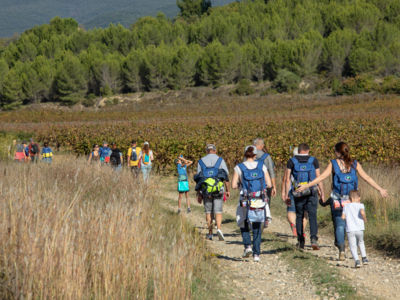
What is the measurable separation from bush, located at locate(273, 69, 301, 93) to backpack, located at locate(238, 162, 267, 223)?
75293 mm

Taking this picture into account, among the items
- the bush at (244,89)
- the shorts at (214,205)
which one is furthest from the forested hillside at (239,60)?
the shorts at (214,205)

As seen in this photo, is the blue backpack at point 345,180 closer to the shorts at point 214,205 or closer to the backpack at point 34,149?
the shorts at point 214,205

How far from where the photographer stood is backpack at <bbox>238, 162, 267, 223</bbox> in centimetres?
720

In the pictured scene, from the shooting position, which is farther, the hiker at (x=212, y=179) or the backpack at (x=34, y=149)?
the backpack at (x=34, y=149)

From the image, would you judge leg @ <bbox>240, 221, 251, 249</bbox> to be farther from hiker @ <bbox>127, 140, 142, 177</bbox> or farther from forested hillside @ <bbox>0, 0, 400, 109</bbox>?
forested hillside @ <bbox>0, 0, 400, 109</bbox>

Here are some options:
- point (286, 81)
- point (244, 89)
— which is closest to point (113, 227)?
point (286, 81)

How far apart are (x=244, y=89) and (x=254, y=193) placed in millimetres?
78126

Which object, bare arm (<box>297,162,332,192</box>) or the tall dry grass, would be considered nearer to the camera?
the tall dry grass

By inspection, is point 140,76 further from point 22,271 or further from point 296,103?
point 22,271

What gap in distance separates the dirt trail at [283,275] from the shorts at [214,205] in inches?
21.9

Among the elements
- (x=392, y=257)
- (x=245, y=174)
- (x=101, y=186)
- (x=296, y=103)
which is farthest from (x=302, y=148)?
(x=296, y=103)

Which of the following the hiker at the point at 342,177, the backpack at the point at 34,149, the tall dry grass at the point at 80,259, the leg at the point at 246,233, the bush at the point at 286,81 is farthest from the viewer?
the bush at the point at 286,81

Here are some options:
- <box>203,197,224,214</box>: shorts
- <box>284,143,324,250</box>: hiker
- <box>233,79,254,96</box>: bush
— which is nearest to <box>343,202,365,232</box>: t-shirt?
<box>284,143,324,250</box>: hiker

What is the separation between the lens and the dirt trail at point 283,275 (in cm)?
627
